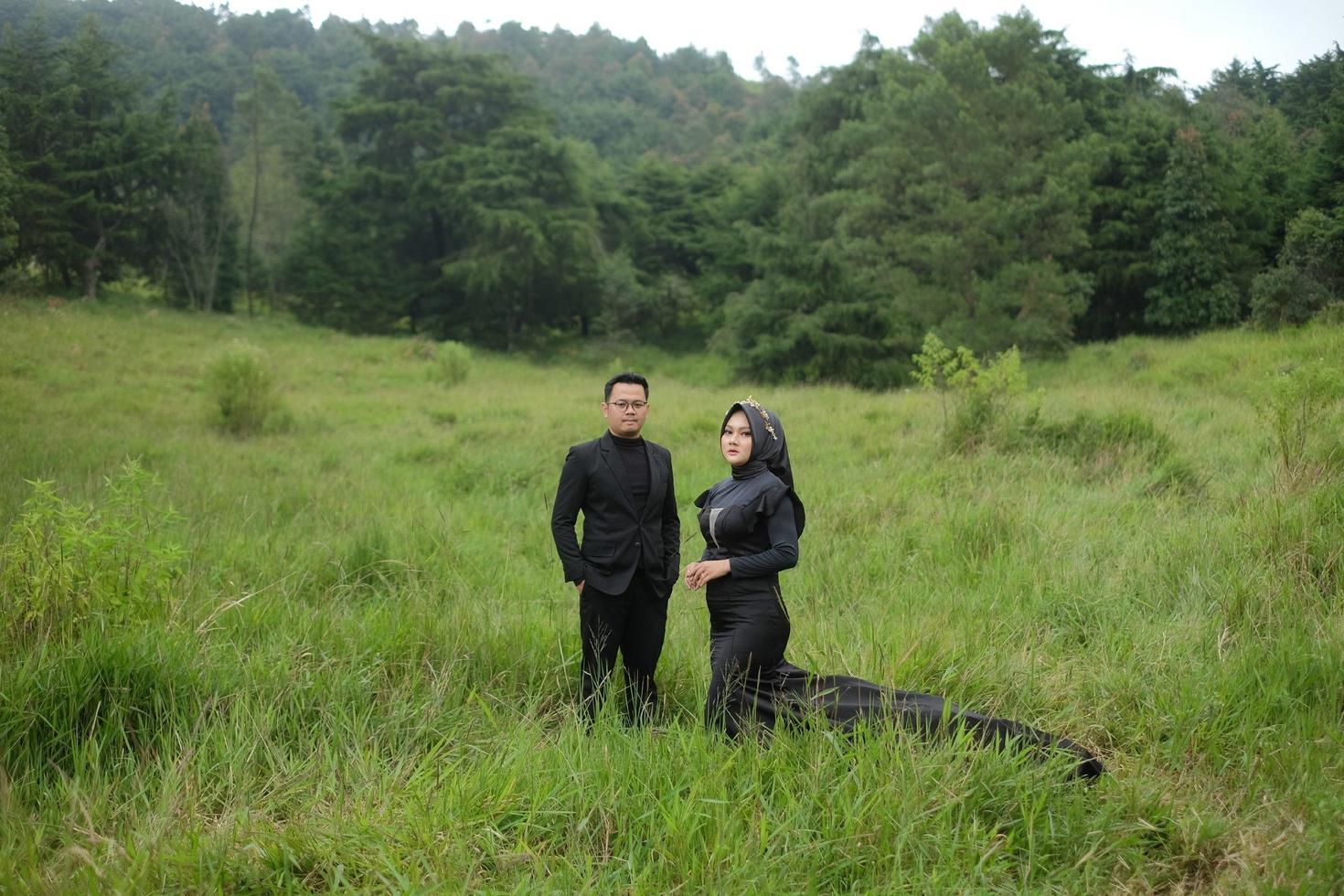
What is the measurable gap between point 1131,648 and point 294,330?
31.8m

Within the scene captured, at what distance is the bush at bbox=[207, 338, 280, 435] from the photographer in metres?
13.6

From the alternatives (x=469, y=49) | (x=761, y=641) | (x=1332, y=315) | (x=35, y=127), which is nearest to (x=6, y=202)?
(x=35, y=127)

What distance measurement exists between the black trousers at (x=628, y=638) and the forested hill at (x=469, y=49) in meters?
12.7

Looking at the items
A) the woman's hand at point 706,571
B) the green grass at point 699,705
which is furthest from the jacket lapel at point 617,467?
the green grass at point 699,705

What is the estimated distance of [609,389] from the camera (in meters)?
4.09

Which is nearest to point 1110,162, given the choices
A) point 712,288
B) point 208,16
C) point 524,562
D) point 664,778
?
point 712,288

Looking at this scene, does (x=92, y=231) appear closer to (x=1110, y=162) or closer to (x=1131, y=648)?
(x=1131, y=648)

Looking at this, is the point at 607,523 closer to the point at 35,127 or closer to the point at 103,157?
the point at 35,127

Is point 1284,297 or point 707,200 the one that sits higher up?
point 707,200

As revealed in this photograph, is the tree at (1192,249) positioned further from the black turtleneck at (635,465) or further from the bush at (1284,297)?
the black turtleneck at (635,465)

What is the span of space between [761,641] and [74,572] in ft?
11.0

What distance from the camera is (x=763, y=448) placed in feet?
12.1

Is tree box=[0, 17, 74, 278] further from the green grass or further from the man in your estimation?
the man

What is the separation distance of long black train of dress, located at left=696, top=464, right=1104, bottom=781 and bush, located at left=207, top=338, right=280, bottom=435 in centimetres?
1197
